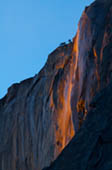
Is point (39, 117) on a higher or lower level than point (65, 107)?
higher

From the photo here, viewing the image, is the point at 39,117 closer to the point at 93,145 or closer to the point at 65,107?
the point at 65,107

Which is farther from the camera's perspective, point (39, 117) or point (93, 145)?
point (39, 117)

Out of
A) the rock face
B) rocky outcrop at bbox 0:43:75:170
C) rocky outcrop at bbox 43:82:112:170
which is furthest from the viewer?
rocky outcrop at bbox 0:43:75:170

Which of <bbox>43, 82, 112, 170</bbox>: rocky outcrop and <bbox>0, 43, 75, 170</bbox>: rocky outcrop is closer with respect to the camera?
<bbox>43, 82, 112, 170</bbox>: rocky outcrop

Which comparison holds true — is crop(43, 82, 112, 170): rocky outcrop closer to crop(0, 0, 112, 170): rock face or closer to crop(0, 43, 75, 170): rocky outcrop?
crop(0, 0, 112, 170): rock face

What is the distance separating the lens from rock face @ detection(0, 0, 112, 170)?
10.2 metres

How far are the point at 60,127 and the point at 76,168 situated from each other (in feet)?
38.1

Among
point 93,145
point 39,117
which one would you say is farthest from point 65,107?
point 93,145

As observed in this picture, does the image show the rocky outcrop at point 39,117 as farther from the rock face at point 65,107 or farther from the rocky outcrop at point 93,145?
the rocky outcrop at point 93,145

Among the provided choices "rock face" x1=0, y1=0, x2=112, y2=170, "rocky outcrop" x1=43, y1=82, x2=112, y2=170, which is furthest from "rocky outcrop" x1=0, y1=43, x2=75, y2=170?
"rocky outcrop" x1=43, y1=82, x2=112, y2=170

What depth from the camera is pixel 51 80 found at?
955 inches

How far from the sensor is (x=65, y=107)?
2045cm

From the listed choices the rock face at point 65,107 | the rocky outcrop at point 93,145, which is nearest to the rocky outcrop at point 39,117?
the rock face at point 65,107

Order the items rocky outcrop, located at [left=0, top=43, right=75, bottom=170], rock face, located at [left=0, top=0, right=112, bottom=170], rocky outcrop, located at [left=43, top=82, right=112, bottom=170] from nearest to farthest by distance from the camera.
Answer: rocky outcrop, located at [left=43, top=82, right=112, bottom=170] → rock face, located at [left=0, top=0, right=112, bottom=170] → rocky outcrop, located at [left=0, top=43, right=75, bottom=170]
